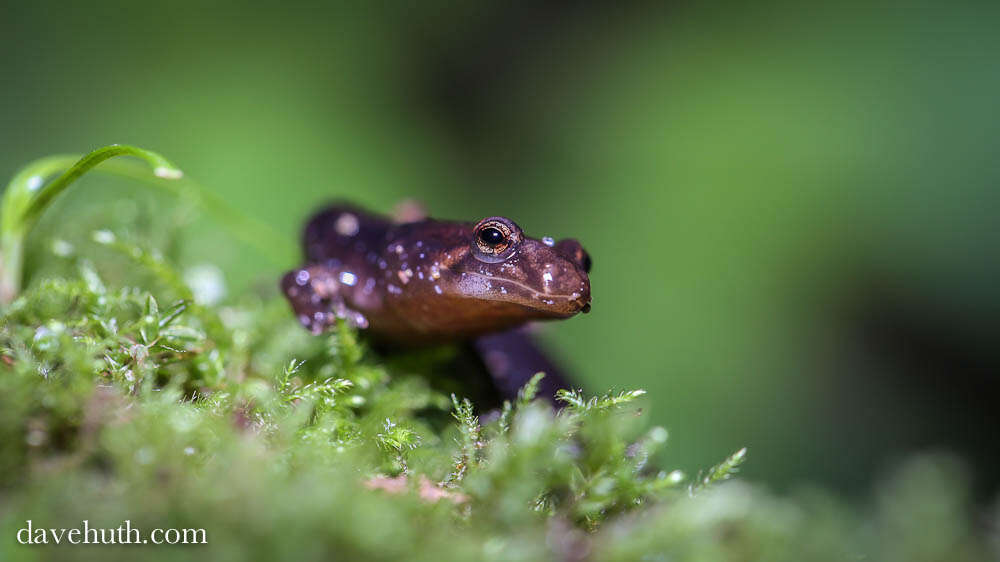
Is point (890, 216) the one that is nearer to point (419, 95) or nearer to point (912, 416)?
point (912, 416)

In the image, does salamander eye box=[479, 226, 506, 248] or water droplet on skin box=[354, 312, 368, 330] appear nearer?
salamander eye box=[479, 226, 506, 248]

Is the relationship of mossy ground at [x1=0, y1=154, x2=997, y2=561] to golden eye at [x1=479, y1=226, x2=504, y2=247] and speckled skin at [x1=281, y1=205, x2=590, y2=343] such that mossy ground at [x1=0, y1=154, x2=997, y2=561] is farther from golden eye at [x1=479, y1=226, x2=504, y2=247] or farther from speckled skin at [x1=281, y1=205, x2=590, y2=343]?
golden eye at [x1=479, y1=226, x2=504, y2=247]

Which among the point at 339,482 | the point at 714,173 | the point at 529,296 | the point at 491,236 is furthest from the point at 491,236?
the point at 714,173

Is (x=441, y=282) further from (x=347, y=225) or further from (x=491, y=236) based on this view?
(x=347, y=225)

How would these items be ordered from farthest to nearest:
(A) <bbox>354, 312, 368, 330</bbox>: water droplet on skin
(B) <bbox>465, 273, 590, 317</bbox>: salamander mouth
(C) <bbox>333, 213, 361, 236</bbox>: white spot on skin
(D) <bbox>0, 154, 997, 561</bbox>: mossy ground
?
1. (C) <bbox>333, 213, 361, 236</bbox>: white spot on skin
2. (A) <bbox>354, 312, 368, 330</bbox>: water droplet on skin
3. (B) <bbox>465, 273, 590, 317</bbox>: salamander mouth
4. (D) <bbox>0, 154, 997, 561</bbox>: mossy ground

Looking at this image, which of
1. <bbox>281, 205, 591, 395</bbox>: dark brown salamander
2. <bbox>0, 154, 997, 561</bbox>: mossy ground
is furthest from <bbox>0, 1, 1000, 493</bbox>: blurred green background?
<bbox>0, 154, 997, 561</bbox>: mossy ground

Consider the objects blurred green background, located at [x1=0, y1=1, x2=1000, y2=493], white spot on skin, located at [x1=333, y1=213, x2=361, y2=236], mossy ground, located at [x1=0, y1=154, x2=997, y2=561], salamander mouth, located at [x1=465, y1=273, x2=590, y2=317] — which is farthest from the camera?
blurred green background, located at [x1=0, y1=1, x2=1000, y2=493]

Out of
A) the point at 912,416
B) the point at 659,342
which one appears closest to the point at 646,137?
the point at 659,342

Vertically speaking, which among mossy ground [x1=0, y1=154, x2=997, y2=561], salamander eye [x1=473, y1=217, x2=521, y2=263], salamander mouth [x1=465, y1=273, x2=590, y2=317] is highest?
salamander eye [x1=473, y1=217, x2=521, y2=263]
